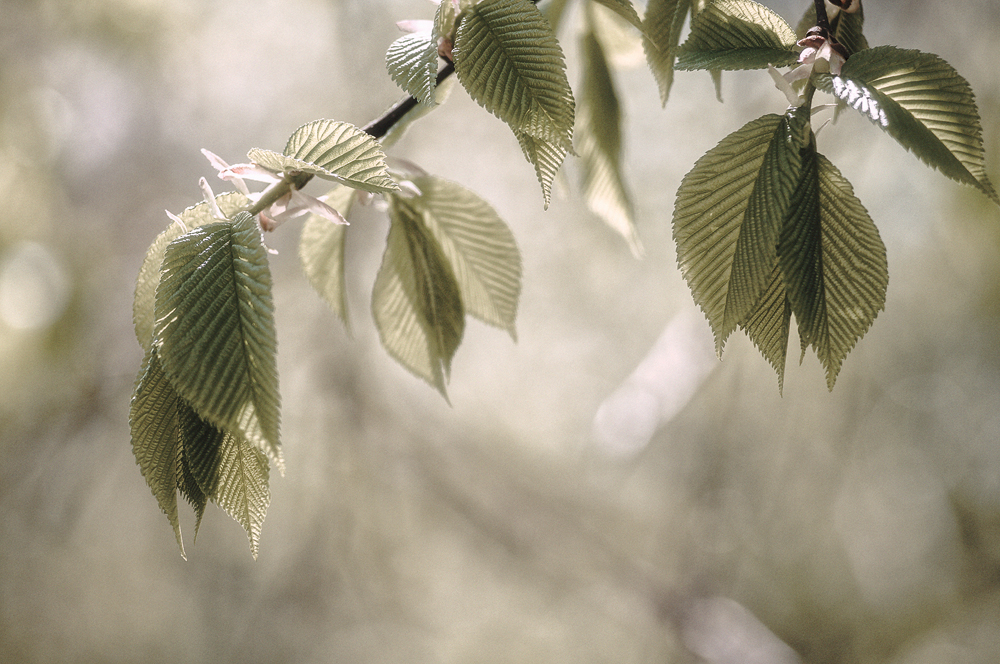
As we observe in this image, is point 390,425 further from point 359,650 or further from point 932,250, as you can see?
point 932,250

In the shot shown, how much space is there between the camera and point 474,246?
342 millimetres

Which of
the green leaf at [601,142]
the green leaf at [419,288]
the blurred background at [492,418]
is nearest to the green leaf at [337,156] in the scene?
the green leaf at [419,288]

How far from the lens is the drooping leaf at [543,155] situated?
21cm

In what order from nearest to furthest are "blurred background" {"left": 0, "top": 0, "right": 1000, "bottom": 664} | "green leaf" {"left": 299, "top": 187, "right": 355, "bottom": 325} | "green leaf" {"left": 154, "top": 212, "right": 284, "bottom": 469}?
"green leaf" {"left": 154, "top": 212, "right": 284, "bottom": 469} < "green leaf" {"left": 299, "top": 187, "right": 355, "bottom": 325} < "blurred background" {"left": 0, "top": 0, "right": 1000, "bottom": 664}

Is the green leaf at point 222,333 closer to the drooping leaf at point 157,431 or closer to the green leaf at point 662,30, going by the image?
the drooping leaf at point 157,431

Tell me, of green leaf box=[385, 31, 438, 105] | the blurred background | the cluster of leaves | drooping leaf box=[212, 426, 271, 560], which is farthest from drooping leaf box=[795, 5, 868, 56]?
the blurred background

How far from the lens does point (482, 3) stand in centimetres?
22

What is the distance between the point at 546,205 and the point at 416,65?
7cm

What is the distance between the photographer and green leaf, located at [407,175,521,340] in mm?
327

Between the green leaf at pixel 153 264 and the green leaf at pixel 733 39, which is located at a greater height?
the green leaf at pixel 733 39

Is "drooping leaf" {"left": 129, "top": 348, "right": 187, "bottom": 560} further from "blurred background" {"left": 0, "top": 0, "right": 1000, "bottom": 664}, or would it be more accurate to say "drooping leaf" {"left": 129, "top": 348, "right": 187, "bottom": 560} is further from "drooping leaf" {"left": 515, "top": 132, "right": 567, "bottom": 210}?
"blurred background" {"left": 0, "top": 0, "right": 1000, "bottom": 664}

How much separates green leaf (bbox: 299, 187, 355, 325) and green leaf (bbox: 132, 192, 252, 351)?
0.24 ft

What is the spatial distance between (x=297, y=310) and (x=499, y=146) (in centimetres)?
42

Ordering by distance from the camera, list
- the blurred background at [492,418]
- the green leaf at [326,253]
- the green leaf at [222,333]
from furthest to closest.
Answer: the blurred background at [492,418], the green leaf at [326,253], the green leaf at [222,333]
